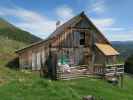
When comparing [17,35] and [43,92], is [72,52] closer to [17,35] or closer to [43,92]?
[43,92]

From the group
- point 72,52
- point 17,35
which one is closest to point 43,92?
point 72,52

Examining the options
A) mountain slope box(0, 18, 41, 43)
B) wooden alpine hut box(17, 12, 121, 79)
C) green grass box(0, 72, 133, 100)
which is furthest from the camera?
mountain slope box(0, 18, 41, 43)

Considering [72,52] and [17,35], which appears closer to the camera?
[72,52]

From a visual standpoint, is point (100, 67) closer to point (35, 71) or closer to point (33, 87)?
point (35, 71)

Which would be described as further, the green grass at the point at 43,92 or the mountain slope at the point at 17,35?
the mountain slope at the point at 17,35

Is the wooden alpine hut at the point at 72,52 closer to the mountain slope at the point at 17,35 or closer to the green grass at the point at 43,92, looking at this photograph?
the green grass at the point at 43,92

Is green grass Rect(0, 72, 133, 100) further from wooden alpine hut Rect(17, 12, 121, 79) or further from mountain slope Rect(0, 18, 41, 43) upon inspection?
mountain slope Rect(0, 18, 41, 43)

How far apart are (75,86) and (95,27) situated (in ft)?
39.4

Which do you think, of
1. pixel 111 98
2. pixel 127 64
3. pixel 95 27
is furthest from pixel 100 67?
pixel 127 64

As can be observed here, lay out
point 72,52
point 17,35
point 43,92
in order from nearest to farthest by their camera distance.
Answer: point 43,92 < point 72,52 < point 17,35

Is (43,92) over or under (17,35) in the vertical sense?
under

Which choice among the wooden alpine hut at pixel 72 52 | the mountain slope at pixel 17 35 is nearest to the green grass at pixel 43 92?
the wooden alpine hut at pixel 72 52

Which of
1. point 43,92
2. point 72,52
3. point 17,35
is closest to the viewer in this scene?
point 43,92

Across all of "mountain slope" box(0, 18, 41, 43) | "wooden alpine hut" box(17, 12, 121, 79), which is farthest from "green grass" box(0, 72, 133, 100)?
"mountain slope" box(0, 18, 41, 43)
